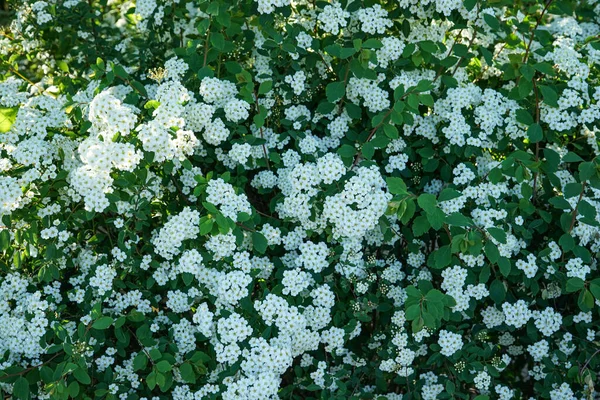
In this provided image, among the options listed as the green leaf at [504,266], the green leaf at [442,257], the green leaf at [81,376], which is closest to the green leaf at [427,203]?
the green leaf at [442,257]

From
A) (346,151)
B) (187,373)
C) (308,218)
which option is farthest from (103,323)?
(346,151)

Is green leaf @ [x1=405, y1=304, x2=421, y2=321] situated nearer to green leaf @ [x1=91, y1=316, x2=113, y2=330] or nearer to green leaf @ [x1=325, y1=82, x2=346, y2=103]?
green leaf @ [x1=325, y1=82, x2=346, y2=103]

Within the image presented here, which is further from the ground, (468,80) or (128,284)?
(468,80)

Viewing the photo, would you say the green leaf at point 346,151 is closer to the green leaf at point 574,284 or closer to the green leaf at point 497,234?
the green leaf at point 497,234

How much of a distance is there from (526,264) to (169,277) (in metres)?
1.48

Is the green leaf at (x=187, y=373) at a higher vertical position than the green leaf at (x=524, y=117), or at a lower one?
lower

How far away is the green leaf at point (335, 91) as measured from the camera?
3145mm

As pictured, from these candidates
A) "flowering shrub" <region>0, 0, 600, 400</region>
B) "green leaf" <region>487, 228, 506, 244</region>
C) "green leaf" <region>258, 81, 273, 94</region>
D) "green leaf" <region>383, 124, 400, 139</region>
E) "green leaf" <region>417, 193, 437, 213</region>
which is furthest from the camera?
"green leaf" <region>258, 81, 273, 94</region>

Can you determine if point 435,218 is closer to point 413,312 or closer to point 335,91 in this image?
point 413,312

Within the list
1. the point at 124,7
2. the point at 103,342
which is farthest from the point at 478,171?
the point at 124,7

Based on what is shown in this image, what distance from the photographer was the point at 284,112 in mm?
3359

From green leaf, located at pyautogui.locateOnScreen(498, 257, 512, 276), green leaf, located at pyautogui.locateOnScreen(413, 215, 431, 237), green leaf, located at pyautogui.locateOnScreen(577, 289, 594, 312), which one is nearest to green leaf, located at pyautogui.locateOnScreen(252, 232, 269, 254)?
green leaf, located at pyautogui.locateOnScreen(413, 215, 431, 237)

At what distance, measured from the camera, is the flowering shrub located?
9.28 feet

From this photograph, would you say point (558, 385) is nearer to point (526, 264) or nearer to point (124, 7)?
point (526, 264)
